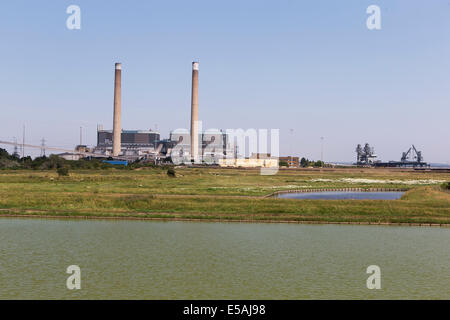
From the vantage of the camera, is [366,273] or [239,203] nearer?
[366,273]

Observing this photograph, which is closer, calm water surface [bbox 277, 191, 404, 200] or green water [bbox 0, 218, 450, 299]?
green water [bbox 0, 218, 450, 299]

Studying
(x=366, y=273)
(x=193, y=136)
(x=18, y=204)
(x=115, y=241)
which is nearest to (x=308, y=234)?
(x=366, y=273)

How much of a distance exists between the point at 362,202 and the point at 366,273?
90.3 ft

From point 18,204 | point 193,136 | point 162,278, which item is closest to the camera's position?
point 162,278

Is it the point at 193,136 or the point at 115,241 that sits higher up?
the point at 193,136

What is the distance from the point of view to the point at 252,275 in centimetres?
2291

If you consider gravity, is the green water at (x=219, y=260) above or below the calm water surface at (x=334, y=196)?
below

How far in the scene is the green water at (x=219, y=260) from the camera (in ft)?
66.9

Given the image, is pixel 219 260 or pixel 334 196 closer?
pixel 219 260

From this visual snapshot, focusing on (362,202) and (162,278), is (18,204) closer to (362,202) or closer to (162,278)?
(162,278)

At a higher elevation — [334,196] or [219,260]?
[334,196]

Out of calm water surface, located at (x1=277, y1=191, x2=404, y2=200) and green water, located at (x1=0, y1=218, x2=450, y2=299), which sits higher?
calm water surface, located at (x1=277, y1=191, x2=404, y2=200)

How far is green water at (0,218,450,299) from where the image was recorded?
20.4m

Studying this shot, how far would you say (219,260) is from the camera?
25984 mm
